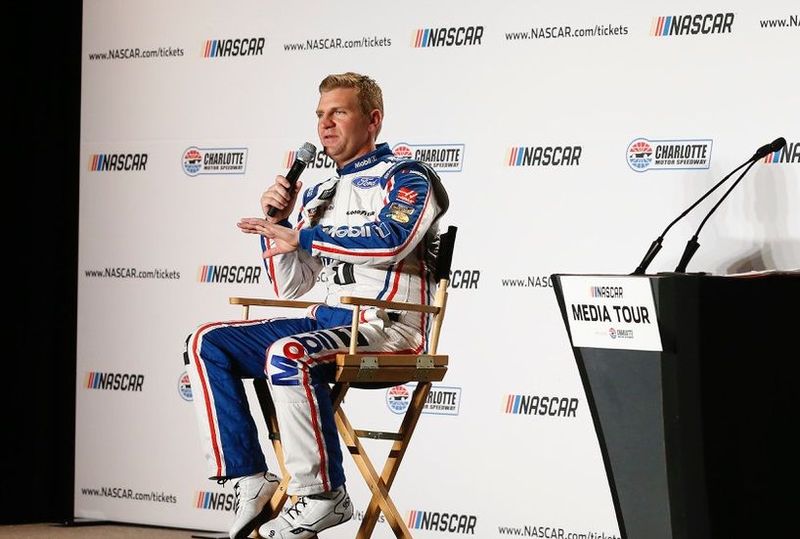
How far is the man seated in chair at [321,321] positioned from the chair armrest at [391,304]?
10cm

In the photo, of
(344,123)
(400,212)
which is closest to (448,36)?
(344,123)

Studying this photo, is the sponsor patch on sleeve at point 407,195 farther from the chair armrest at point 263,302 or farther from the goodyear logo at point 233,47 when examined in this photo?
the goodyear logo at point 233,47

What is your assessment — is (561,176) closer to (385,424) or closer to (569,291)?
(385,424)

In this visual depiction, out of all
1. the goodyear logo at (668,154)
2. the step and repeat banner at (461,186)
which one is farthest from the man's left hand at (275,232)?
the goodyear logo at (668,154)

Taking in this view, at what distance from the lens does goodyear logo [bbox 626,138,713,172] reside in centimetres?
390

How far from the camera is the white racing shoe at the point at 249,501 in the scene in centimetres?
302

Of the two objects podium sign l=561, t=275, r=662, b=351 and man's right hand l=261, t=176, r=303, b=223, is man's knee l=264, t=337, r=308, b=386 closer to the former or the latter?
man's right hand l=261, t=176, r=303, b=223

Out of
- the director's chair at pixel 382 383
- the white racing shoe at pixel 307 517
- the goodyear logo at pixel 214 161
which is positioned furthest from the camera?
the goodyear logo at pixel 214 161

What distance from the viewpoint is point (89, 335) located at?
15.8ft

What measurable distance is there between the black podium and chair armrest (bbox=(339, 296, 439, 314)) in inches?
30.2

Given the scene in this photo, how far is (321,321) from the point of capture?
3.31 metres

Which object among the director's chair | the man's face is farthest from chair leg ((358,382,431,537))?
the man's face

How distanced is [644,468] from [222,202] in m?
2.60

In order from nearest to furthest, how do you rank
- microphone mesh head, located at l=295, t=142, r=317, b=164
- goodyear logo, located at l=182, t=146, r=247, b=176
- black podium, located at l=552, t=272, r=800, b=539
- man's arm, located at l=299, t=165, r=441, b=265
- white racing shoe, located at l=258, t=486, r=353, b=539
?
black podium, located at l=552, t=272, r=800, b=539, white racing shoe, located at l=258, t=486, r=353, b=539, man's arm, located at l=299, t=165, r=441, b=265, microphone mesh head, located at l=295, t=142, r=317, b=164, goodyear logo, located at l=182, t=146, r=247, b=176
